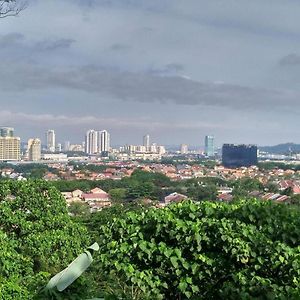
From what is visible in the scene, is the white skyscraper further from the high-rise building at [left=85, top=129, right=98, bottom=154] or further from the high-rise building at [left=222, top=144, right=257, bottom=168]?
the high-rise building at [left=222, top=144, right=257, bottom=168]

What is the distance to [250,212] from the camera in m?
4.01

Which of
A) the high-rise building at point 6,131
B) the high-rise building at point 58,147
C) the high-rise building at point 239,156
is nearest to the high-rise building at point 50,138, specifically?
the high-rise building at point 58,147

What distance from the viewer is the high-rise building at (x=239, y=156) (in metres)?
96.1

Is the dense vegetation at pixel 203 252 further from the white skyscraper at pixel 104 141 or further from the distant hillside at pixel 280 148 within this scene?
the distant hillside at pixel 280 148

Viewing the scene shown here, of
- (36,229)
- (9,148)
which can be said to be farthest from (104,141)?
(36,229)

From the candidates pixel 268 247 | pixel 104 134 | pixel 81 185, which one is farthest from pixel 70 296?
pixel 104 134

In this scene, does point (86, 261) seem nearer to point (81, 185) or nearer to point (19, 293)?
point (19, 293)

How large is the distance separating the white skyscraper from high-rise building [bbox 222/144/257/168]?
5053 centimetres

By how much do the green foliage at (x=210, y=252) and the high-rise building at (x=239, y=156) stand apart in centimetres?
9203

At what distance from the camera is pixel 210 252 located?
13.0 ft

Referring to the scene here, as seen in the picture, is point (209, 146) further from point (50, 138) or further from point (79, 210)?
point (79, 210)

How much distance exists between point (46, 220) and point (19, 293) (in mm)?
2914

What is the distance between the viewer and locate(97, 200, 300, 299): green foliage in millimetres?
3756

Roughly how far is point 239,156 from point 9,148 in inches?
1695
